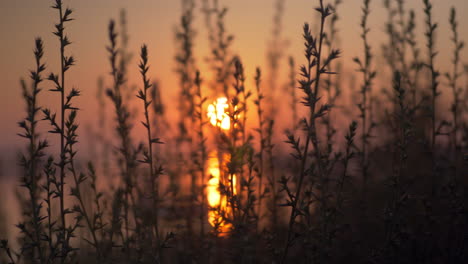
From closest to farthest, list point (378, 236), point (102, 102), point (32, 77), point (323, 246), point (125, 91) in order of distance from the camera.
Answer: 1. point (32, 77)
2. point (323, 246)
3. point (378, 236)
4. point (125, 91)
5. point (102, 102)

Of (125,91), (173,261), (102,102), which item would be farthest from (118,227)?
(102,102)

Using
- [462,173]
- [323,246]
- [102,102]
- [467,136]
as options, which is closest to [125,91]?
[102,102]

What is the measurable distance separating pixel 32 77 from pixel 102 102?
15.7 feet

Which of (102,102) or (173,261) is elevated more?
(102,102)

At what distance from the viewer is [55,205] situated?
611 cm

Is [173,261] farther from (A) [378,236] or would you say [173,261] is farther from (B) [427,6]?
(B) [427,6]

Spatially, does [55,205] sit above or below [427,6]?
below

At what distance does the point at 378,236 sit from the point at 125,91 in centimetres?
384

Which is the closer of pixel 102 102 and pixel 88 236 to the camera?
pixel 88 236

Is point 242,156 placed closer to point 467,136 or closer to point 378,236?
point 467,136

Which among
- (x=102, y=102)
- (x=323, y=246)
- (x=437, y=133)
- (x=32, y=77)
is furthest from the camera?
(x=102, y=102)

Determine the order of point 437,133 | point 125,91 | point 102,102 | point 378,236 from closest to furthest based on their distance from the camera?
point 437,133 < point 378,236 < point 125,91 < point 102,102

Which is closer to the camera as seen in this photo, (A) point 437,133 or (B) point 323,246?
(B) point 323,246

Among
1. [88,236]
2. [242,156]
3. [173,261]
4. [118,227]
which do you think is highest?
[242,156]
